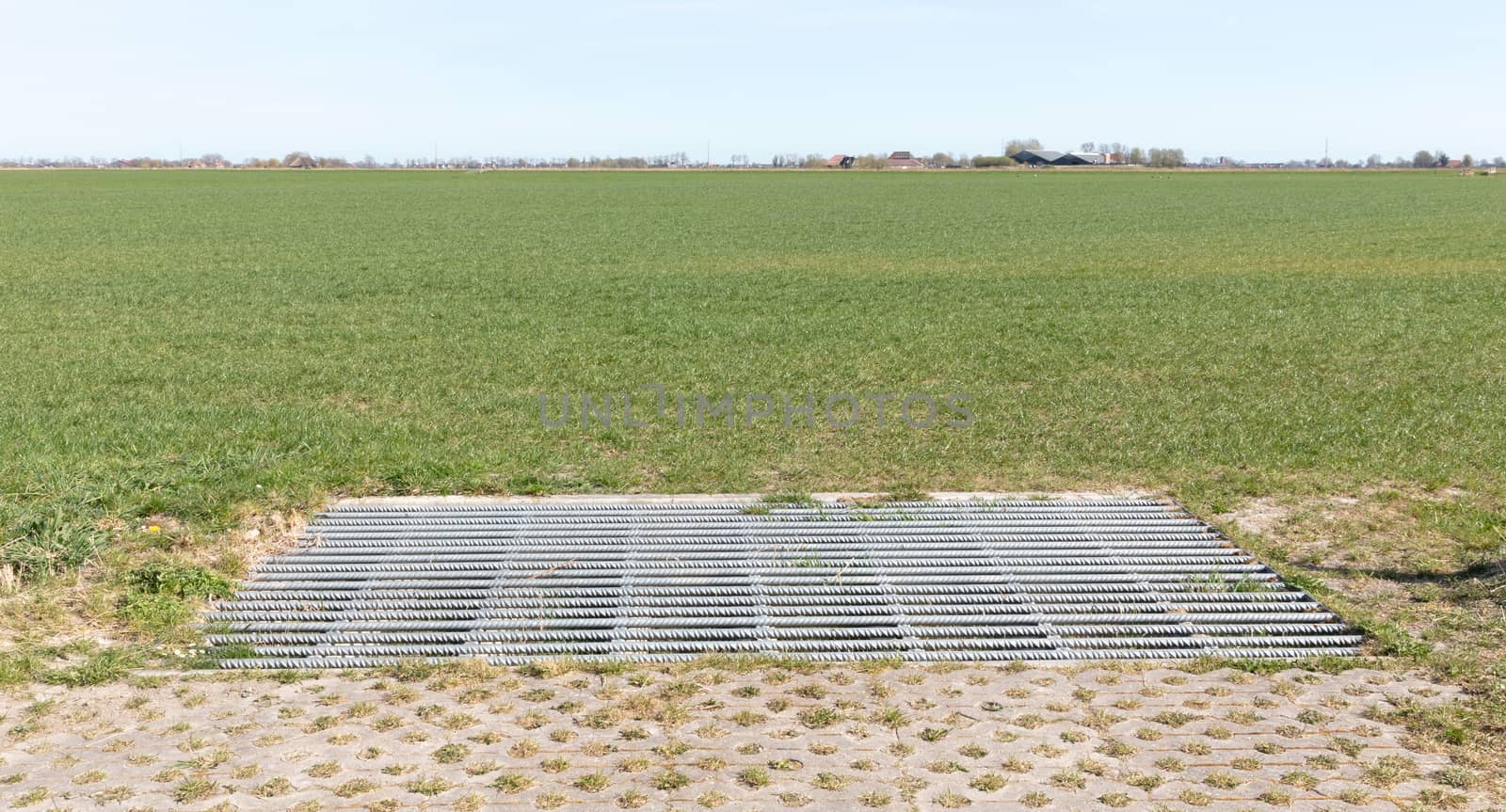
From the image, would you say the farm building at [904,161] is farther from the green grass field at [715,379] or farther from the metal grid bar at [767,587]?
the metal grid bar at [767,587]

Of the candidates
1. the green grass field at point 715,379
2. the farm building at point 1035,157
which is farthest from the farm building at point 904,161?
the green grass field at point 715,379

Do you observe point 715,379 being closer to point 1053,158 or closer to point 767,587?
point 767,587

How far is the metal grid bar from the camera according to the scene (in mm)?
5074

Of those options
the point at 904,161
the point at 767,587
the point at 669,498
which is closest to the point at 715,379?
the point at 669,498

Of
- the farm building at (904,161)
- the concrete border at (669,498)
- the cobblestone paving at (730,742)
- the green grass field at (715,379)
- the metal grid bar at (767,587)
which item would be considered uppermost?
the farm building at (904,161)

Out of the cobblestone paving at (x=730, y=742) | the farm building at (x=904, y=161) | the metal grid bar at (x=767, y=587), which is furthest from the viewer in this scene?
the farm building at (x=904, y=161)

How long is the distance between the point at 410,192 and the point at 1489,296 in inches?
2210

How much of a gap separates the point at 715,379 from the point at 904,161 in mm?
138673

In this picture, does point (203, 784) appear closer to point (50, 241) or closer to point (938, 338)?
point (938, 338)

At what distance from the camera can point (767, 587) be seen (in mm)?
5750

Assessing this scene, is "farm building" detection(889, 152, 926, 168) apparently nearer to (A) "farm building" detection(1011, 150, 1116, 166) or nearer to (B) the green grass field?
(A) "farm building" detection(1011, 150, 1116, 166)

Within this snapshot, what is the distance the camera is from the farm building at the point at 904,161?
135 m

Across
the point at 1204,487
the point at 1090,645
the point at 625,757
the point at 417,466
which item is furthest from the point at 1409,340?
the point at 625,757

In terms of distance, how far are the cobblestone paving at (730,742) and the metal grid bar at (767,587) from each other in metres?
0.31
